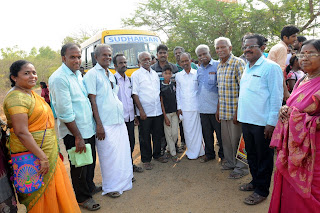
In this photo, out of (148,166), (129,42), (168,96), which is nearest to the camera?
(148,166)

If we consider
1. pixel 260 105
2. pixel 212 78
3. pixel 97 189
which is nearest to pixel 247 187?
pixel 260 105

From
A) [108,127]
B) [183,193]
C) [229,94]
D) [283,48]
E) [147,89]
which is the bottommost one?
[183,193]

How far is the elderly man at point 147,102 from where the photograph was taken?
3938mm

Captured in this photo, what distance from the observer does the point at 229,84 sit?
3.48 meters

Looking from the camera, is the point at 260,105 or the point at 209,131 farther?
the point at 209,131

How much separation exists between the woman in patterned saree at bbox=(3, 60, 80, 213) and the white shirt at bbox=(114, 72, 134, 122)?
1.49m

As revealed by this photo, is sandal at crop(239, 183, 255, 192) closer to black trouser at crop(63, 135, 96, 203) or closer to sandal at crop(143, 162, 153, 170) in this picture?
sandal at crop(143, 162, 153, 170)

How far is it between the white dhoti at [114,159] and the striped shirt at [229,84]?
1.55 m

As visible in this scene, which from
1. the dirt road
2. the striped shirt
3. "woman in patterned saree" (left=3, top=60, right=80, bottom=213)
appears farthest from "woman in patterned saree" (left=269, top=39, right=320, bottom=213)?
"woman in patterned saree" (left=3, top=60, right=80, bottom=213)

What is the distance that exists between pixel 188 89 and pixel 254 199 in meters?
2.05

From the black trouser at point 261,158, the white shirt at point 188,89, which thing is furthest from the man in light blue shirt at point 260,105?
the white shirt at point 188,89

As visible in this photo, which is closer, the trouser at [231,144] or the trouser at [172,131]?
the trouser at [231,144]

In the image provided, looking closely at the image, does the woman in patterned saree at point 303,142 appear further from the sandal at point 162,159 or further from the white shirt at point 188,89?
the sandal at point 162,159

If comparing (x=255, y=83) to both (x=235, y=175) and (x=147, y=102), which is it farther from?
(x=147, y=102)
